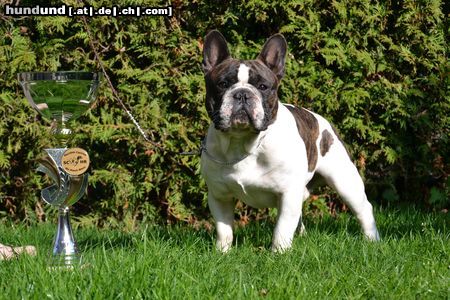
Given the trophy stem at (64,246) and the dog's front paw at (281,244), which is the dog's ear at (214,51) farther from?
the trophy stem at (64,246)

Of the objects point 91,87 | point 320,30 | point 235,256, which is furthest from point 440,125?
point 91,87

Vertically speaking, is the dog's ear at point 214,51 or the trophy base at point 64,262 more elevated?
the dog's ear at point 214,51

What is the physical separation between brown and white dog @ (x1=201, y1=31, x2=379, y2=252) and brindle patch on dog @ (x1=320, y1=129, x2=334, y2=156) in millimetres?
195

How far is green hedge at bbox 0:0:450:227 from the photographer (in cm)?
574

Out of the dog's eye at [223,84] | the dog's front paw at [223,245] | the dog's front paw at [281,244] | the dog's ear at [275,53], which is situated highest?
the dog's ear at [275,53]

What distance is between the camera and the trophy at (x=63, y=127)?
12.5ft

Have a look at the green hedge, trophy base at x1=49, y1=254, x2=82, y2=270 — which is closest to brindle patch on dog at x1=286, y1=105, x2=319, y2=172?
the green hedge

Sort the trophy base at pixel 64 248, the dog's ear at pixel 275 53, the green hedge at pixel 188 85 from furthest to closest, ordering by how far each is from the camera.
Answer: the green hedge at pixel 188 85 → the dog's ear at pixel 275 53 → the trophy base at pixel 64 248

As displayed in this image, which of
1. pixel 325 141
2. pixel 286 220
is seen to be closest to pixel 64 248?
pixel 286 220

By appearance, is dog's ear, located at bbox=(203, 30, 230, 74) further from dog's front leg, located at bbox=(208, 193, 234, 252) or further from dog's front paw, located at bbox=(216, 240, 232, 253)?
dog's front paw, located at bbox=(216, 240, 232, 253)

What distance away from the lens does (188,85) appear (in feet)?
18.9

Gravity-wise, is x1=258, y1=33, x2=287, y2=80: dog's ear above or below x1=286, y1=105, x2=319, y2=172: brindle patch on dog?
above

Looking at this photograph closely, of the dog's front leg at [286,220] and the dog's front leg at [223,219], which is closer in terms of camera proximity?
the dog's front leg at [286,220]

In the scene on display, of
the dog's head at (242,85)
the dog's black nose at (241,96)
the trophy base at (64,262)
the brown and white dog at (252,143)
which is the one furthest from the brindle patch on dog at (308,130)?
the trophy base at (64,262)
